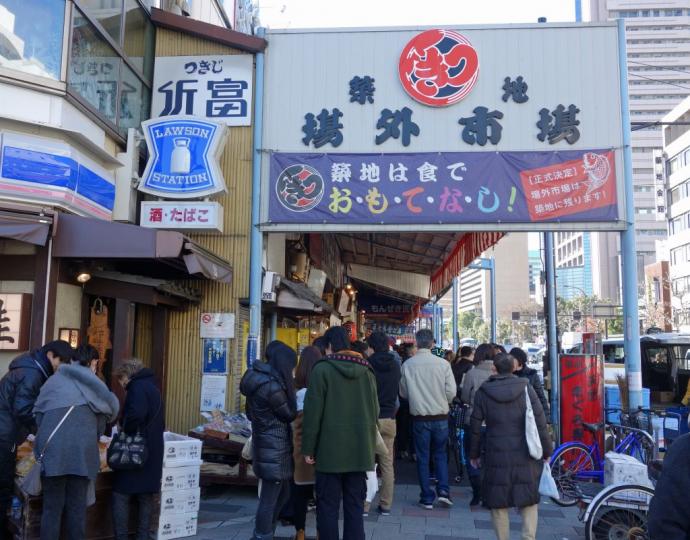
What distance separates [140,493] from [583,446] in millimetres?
5852

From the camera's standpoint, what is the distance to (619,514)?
567 centimetres

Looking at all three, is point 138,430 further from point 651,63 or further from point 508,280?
point 508,280

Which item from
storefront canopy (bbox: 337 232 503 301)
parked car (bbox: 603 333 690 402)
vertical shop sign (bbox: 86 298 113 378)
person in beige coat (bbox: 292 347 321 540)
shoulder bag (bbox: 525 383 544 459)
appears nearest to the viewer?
shoulder bag (bbox: 525 383 544 459)

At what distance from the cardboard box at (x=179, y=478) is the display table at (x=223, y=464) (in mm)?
1251

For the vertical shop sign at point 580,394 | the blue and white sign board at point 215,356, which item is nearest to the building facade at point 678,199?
the vertical shop sign at point 580,394

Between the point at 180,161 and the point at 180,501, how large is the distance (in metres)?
4.71

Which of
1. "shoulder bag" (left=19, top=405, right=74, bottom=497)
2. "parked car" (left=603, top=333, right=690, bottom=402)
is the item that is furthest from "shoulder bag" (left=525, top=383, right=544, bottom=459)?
"parked car" (left=603, top=333, right=690, bottom=402)

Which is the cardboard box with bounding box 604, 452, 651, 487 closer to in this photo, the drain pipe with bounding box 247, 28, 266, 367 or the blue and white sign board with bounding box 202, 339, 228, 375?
the drain pipe with bounding box 247, 28, 266, 367

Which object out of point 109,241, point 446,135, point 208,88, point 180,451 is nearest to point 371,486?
point 180,451

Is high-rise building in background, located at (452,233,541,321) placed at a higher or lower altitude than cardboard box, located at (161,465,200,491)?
higher

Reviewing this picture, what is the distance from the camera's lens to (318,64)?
9.48 meters

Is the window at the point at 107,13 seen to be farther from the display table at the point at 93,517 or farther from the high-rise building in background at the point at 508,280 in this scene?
the high-rise building in background at the point at 508,280

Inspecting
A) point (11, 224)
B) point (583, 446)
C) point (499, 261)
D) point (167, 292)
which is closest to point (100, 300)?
point (167, 292)

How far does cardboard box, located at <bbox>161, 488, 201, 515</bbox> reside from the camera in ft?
19.2
